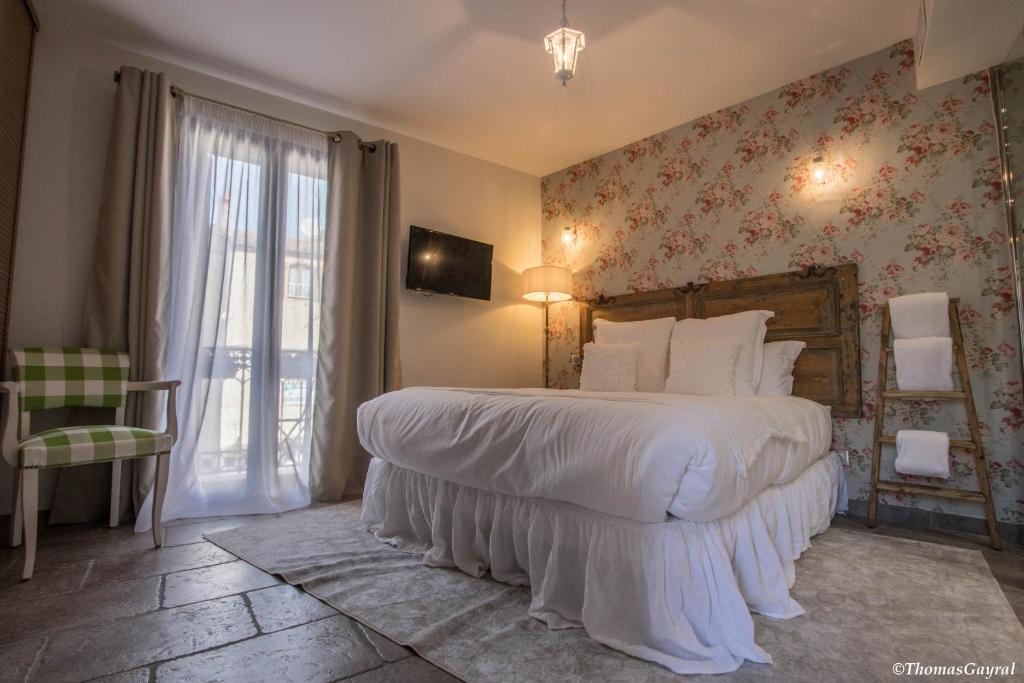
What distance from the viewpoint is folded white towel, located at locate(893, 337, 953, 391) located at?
2.53 meters

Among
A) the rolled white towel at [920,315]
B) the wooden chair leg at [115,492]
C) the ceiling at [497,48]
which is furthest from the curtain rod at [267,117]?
the rolled white towel at [920,315]

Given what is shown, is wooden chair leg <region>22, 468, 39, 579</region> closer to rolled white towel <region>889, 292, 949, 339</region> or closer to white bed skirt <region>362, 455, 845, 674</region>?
white bed skirt <region>362, 455, 845, 674</region>

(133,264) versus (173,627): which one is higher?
(133,264)

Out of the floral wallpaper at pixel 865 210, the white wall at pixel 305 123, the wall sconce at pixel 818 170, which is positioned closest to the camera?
the floral wallpaper at pixel 865 210

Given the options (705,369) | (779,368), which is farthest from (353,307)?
(779,368)

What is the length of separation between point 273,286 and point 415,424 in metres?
1.69

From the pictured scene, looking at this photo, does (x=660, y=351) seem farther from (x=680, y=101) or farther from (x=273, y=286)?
(x=273, y=286)

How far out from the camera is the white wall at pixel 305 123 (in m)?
2.71

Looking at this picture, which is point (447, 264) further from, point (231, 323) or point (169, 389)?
point (169, 389)

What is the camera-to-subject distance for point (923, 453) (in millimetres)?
2525

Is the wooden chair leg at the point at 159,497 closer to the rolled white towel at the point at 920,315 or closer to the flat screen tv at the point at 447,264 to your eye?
the flat screen tv at the point at 447,264

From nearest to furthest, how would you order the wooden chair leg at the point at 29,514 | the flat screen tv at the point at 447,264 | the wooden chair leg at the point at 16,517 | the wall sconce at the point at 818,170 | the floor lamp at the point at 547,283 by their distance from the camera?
the wooden chair leg at the point at 29,514 → the wooden chair leg at the point at 16,517 → the wall sconce at the point at 818,170 → the flat screen tv at the point at 447,264 → the floor lamp at the point at 547,283

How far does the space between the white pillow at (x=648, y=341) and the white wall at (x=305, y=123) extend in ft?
3.62

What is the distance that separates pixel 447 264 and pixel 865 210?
9.19 ft
